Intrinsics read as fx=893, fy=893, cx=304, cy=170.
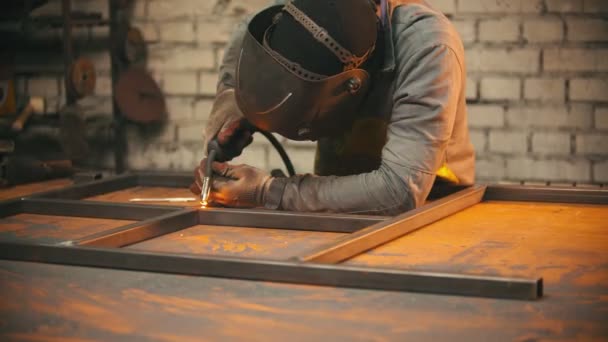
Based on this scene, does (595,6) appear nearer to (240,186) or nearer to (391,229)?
(240,186)

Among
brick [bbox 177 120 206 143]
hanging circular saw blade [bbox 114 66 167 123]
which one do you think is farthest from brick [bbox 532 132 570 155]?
hanging circular saw blade [bbox 114 66 167 123]

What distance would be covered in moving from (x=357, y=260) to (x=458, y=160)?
968mm

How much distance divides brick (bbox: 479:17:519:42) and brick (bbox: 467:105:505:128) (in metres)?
0.35

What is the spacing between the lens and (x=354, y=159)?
3.10m

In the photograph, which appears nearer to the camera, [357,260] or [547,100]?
[357,260]

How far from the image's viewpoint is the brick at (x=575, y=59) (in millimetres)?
4371

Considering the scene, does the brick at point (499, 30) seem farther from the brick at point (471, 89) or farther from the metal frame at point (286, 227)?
the metal frame at point (286, 227)

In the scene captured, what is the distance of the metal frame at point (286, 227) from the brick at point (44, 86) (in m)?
2.52

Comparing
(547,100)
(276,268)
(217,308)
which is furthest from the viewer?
(547,100)


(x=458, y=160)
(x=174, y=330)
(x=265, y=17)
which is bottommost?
(x=174, y=330)

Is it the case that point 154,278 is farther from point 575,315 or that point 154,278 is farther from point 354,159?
point 354,159

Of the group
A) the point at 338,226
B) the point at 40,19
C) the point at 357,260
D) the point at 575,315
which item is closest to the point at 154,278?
the point at 357,260

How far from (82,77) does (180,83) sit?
0.56 m

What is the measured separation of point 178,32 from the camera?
17.0 ft
